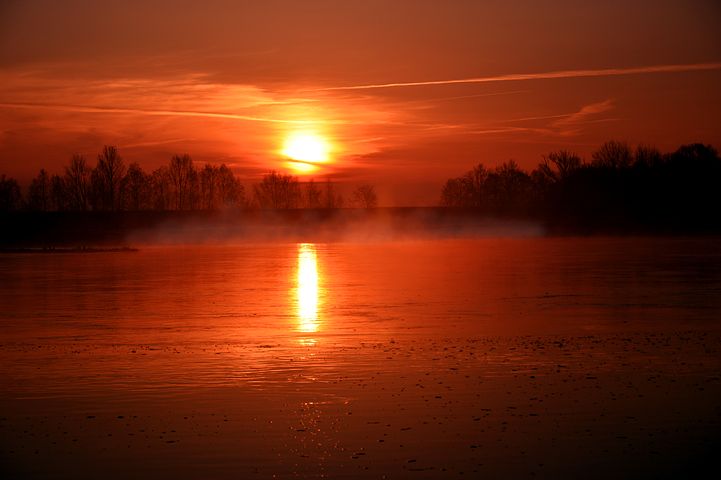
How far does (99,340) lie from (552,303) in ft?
45.2

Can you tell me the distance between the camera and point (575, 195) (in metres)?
137

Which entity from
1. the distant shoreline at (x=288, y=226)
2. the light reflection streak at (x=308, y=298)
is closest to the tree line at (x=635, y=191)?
the distant shoreline at (x=288, y=226)

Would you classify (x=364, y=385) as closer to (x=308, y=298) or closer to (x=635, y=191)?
(x=308, y=298)

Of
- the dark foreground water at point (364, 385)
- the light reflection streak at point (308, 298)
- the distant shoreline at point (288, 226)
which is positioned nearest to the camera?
the dark foreground water at point (364, 385)

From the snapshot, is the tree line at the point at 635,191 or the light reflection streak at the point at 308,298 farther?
the tree line at the point at 635,191

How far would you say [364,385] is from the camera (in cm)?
1521

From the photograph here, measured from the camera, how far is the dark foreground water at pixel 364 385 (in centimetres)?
1126

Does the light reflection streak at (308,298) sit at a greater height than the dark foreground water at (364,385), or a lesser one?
greater

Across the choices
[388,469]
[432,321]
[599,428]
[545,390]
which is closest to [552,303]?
[432,321]

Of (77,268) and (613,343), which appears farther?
(77,268)

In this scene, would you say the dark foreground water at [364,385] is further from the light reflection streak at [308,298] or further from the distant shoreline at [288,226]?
the distant shoreline at [288,226]

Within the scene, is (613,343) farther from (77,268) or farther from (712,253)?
(712,253)

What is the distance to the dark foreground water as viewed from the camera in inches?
443

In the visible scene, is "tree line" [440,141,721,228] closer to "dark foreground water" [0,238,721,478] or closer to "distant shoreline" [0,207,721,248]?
"distant shoreline" [0,207,721,248]
